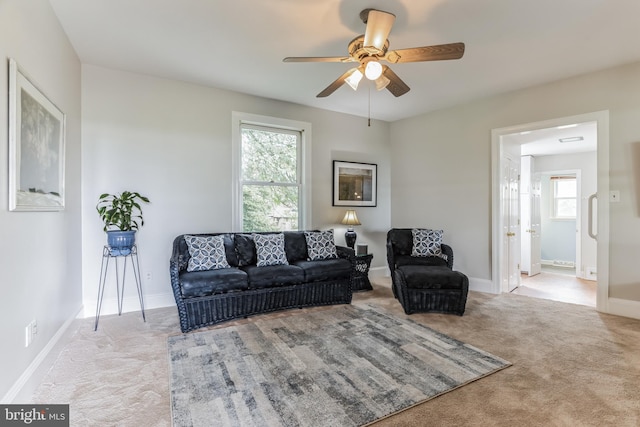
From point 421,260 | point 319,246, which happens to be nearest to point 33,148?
point 319,246

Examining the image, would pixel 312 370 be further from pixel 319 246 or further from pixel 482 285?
pixel 482 285

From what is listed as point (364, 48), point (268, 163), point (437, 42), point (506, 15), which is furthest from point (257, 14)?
point (268, 163)

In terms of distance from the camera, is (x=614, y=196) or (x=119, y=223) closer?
(x=119, y=223)

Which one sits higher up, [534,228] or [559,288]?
[534,228]

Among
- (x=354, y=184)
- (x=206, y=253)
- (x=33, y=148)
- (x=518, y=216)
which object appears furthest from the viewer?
(x=354, y=184)

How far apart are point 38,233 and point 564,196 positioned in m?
9.22

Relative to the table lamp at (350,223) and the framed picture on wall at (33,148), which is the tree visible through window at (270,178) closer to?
the table lamp at (350,223)

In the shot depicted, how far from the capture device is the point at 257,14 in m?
2.55

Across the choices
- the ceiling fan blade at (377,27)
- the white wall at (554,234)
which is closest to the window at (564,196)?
the white wall at (554,234)

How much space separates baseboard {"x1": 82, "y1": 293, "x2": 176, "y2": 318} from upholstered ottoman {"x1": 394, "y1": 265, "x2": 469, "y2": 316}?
2.88 metres

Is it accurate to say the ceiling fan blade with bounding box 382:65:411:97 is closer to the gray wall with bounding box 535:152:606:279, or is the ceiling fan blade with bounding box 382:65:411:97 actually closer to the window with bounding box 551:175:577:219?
the gray wall with bounding box 535:152:606:279

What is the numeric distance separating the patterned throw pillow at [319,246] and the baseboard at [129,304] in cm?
184

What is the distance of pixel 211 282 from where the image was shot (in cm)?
316

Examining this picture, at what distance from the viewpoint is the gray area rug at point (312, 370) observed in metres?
1.85
